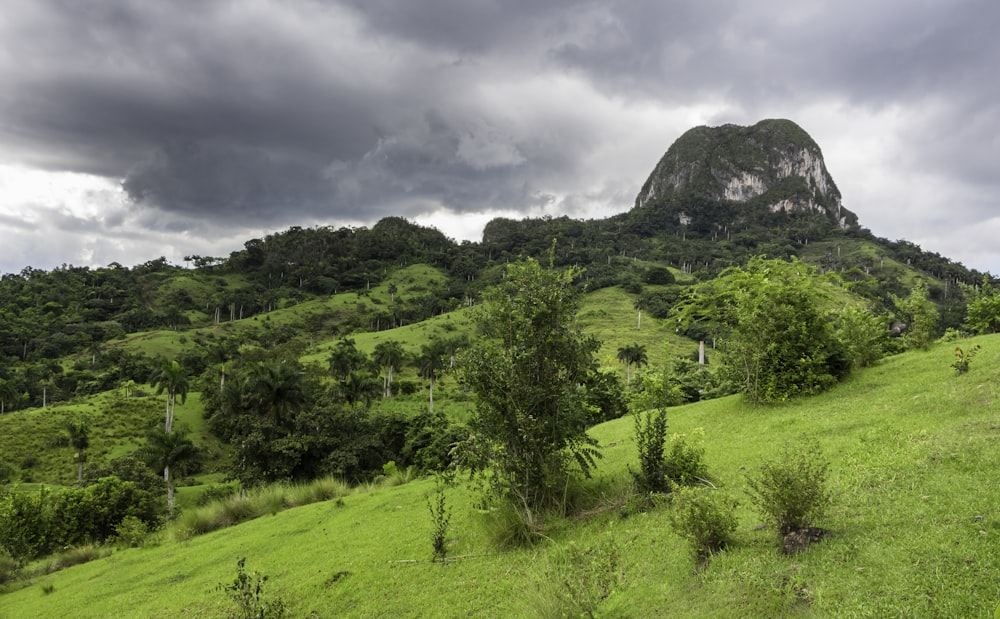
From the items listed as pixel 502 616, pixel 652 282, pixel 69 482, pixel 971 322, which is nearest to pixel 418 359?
pixel 69 482

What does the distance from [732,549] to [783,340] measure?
11732mm

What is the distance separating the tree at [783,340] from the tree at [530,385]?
8.71 m

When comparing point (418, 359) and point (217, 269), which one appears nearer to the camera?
point (418, 359)

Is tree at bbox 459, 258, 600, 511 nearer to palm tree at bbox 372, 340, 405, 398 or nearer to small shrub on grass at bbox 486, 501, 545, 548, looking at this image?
small shrub on grass at bbox 486, 501, 545, 548

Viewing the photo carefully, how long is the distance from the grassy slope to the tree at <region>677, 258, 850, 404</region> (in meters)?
1.04

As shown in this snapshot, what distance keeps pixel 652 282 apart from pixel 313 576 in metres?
136

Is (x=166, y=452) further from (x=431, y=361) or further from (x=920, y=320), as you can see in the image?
(x=920, y=320)

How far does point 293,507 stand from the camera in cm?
2144

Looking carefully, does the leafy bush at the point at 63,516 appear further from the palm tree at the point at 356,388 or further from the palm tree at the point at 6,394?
the palm tree at the point at 6,394

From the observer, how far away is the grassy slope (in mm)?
5691

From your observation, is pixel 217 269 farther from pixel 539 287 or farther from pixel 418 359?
pixel 539 287

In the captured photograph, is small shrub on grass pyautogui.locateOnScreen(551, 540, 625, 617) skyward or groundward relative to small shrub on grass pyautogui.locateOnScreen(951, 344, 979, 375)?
groundward

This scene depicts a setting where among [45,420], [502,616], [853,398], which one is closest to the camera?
[502,616]

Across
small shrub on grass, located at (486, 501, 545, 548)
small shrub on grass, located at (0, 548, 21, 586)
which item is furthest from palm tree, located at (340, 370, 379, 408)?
small shrub on grass, located at (486, 501, 545, 548)
